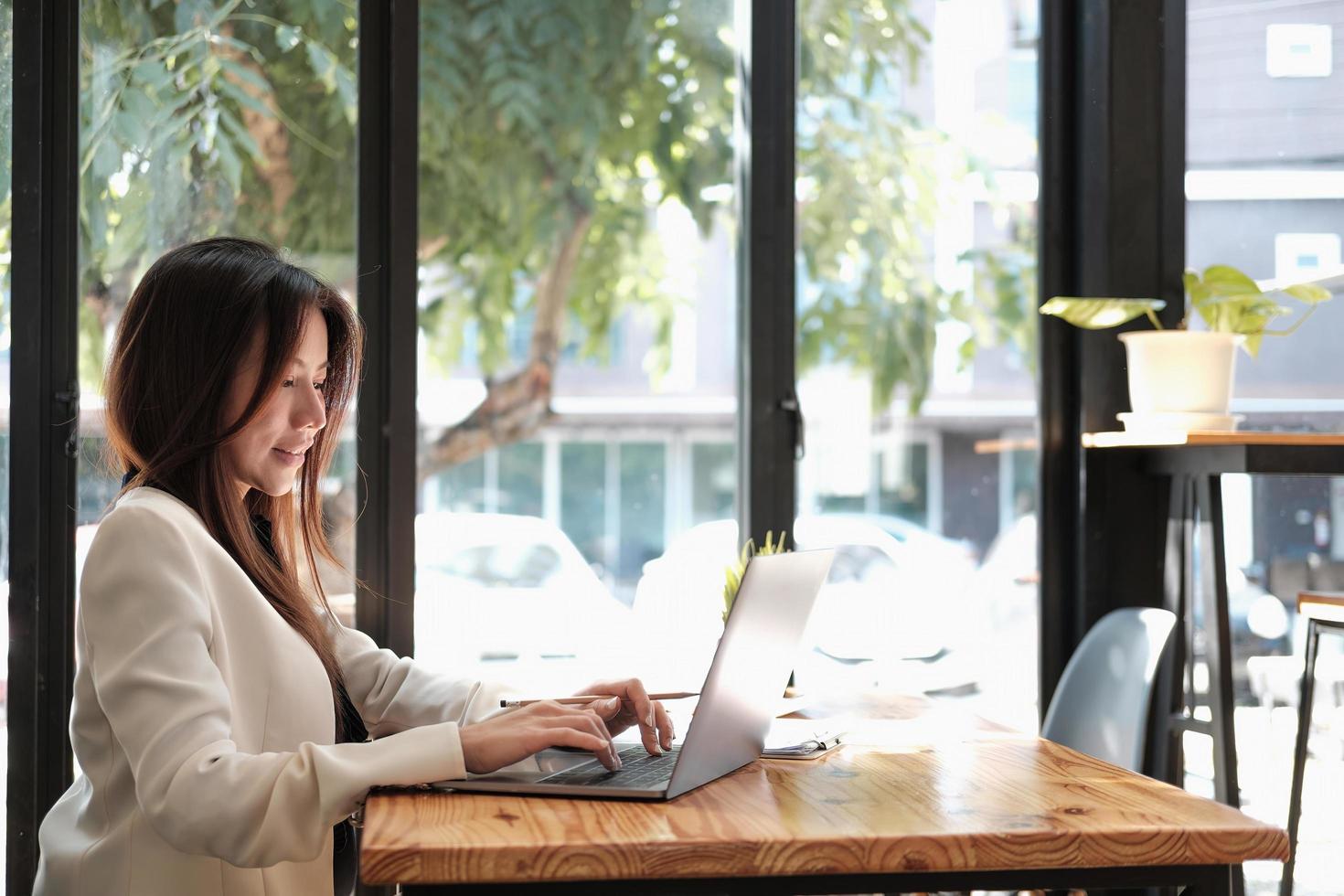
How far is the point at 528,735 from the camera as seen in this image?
4.32 ft

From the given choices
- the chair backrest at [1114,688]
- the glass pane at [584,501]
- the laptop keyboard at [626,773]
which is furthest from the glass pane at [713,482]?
the laptop keyboard at [626,773]

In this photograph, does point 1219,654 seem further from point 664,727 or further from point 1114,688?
point 664,727

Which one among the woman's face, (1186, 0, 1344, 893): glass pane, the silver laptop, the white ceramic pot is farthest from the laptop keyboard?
(1186, 0, 1344, 893): glass pane

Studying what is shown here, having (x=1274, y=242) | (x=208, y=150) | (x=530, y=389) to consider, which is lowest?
(x=530, y=389)

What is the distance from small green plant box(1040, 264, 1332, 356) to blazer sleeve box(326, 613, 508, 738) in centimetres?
156

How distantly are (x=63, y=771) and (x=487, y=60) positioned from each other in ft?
5.73

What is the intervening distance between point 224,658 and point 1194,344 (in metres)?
2.07

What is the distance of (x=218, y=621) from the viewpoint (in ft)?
4.60

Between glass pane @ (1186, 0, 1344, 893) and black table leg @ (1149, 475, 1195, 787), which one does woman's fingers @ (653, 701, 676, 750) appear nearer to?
black table leg @ (1149, 475, 1195, 787)

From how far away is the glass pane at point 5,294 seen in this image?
2.52 metres

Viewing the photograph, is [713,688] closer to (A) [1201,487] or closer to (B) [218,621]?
(B) [218,621]

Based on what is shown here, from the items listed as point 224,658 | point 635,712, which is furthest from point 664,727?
point 224,658

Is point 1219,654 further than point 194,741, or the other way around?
point 1219,654

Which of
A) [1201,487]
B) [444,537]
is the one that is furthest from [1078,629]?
[444,537]
